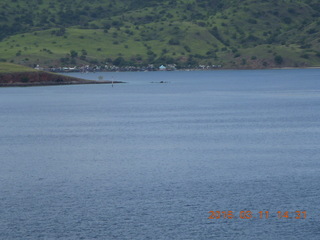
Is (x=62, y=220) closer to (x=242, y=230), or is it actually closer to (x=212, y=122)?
(x=242, y=230)

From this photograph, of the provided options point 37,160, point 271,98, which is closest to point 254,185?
point 37,160

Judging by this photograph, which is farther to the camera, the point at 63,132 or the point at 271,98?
the point at 271,98

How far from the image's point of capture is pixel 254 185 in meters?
68.1

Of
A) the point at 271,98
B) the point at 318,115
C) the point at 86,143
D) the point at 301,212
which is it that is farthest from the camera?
the point at 271,98

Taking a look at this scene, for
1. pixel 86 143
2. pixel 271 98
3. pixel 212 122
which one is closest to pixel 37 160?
pixel 86 143

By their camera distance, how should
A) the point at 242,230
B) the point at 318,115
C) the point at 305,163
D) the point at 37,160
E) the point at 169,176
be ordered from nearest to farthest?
1. the point at 242,230
2. the point at 169,176
3. the point at 305,163
4. the point at 37,160
5. the point at 318,115

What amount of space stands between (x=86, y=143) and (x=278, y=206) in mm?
47270

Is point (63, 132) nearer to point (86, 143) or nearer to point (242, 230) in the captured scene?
point (86, 143)

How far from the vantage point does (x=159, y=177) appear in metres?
72.8

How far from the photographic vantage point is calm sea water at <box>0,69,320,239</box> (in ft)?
180

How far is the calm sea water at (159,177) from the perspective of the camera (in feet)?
180

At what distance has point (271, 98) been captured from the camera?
198625 mm

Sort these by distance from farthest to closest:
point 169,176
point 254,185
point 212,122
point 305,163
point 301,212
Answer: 1. point 212,122
2. point 305,163
3. point 169,176
4. point 254,185
5. point 301,212

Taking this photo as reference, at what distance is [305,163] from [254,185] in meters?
13.8
